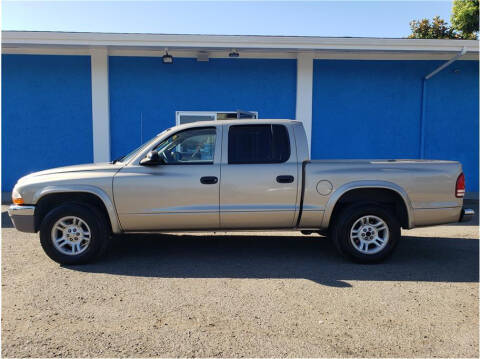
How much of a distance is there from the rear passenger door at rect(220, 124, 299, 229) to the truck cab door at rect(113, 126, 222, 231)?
151 millimetres

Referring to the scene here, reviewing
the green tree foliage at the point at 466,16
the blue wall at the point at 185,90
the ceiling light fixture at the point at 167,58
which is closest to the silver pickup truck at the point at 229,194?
the ceiling light fixture at the point at 167,58

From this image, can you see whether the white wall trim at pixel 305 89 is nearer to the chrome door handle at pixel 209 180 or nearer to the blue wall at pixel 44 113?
the blue wall at pixel 44 113

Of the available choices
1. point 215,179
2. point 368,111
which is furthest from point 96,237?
point 368,111

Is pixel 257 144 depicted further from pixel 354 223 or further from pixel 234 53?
pixel 234 53

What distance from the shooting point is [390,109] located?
1067 cm

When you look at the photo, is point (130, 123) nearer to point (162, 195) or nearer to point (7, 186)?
point (7, 186)

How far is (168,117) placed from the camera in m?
10.3

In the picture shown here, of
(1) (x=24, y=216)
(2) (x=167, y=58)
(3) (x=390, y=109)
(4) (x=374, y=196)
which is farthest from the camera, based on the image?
(3) (x=390, y=109)

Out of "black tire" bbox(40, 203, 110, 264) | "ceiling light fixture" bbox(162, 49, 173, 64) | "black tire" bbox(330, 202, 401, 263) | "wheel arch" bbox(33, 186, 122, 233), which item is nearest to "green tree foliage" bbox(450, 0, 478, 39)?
"ceiling light fixture" bbox(162, 49, 173, 64)

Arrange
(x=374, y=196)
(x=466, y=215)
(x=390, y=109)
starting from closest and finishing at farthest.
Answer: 1. (x=466, y=215)
2. (x=374, y=196)
3. (x=390, y=109)

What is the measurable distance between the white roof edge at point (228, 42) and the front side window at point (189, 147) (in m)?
4.82

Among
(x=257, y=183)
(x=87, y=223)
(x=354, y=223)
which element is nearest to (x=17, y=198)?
(x=87, y=223)

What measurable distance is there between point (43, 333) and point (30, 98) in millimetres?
8820

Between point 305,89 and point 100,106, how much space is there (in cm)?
561
